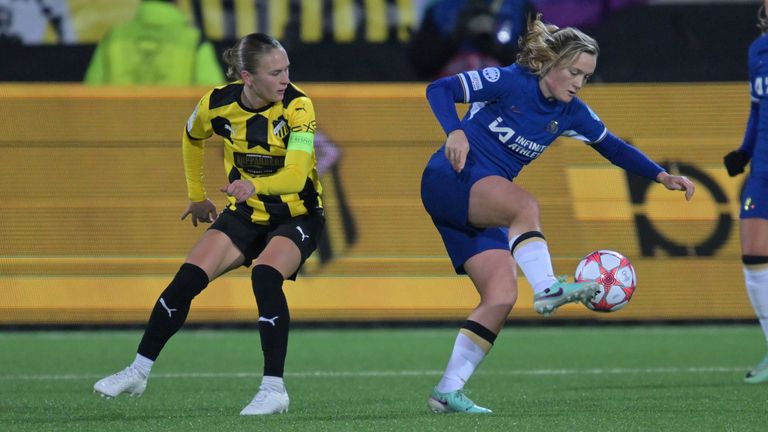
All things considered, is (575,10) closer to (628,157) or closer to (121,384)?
(628,157)

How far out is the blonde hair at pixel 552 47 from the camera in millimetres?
5633

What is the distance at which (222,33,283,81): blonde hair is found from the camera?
5.87 metres

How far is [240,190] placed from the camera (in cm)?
542

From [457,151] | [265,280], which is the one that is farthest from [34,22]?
[457,151]

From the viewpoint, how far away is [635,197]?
10594mm

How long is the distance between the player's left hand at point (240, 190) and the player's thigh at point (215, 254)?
0.68 metres

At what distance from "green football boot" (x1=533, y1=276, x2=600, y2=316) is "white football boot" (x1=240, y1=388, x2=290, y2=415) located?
1.28 metres

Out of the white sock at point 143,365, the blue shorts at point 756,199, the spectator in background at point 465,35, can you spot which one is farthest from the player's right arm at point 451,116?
the spectator in background at point 465,35

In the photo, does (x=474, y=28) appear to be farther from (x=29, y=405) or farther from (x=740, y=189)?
(x=29, y=405)

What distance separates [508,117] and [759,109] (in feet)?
6.53

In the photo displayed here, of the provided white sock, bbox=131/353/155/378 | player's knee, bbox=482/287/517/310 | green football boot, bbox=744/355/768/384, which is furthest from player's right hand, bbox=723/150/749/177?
white sock, bbox=131/353/155/378

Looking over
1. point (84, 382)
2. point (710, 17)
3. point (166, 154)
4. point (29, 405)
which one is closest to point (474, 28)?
point (710, 17)

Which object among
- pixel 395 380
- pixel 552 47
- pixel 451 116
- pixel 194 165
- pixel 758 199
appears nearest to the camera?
pixel 451 116

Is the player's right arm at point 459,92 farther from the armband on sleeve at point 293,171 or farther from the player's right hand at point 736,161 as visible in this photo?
the player's right hand at point 736,161
